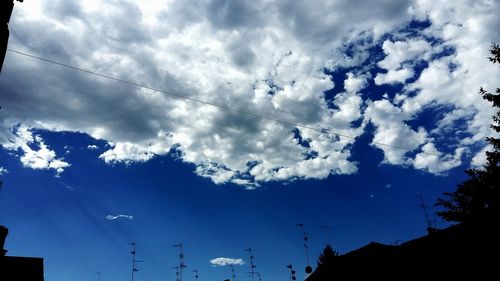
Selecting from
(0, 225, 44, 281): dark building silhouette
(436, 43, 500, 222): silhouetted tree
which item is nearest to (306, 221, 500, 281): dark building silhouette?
(436, 43, 500, 222): silhouetted tree

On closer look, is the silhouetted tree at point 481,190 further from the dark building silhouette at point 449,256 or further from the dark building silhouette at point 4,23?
the dark building silhouette at point 4,23

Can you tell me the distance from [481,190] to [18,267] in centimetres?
4223

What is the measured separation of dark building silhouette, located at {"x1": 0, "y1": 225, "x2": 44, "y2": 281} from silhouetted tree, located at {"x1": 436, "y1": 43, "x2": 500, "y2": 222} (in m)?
35.6

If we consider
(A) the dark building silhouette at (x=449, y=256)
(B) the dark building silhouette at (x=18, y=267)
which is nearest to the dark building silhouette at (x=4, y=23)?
(A) the dark building silhouette at (x=449, y=256)

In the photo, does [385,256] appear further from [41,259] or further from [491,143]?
[41,259]

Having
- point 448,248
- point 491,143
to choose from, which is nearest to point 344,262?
point 448,248

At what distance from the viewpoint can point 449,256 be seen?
14.9 m

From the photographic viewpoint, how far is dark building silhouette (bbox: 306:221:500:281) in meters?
13.1

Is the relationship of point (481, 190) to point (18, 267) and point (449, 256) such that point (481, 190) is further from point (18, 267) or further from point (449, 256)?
point (18, 267)

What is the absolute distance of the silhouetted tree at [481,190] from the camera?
78.9 feet

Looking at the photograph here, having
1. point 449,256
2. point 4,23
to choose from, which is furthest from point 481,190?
point 4,23

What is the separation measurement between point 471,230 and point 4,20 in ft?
62.2

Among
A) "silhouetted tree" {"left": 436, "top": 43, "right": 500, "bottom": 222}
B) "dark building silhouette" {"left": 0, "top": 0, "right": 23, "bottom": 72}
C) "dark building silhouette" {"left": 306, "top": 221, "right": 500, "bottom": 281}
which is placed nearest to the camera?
"dark building silhouette" {"left": 0, "top": 0, "right": 23, "bottom": 72}

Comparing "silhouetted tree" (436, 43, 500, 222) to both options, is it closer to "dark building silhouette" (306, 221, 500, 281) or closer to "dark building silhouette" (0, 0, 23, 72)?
"dark building silhouette" (306, 221, 500, 281)
